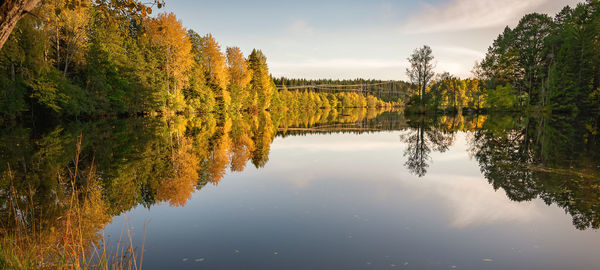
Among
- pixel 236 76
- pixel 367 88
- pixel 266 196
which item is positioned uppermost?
pixel 367 88

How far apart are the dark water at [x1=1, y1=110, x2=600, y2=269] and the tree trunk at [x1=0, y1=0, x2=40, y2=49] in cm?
188

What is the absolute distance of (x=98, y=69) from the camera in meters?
28.5

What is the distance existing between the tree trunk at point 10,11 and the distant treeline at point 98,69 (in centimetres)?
1421

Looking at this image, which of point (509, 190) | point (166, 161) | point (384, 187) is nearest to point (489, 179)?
point (509, 190)

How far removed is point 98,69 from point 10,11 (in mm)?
30182

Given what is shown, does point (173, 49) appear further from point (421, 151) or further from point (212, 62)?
point (421, 151)

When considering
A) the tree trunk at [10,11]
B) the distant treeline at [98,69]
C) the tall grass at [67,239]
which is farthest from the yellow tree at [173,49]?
the tree trunk at [10,11]

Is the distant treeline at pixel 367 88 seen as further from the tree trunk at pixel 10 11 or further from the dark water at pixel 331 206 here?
the tree trunk at pixel 10 11

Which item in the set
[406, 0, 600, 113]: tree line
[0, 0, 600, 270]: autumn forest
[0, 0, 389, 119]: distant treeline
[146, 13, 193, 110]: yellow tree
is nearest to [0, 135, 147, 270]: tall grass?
[0, 0, 600, 270]: autumn forest

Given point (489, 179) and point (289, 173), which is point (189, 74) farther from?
point (489, 179)

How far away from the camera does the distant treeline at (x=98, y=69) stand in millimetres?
22125

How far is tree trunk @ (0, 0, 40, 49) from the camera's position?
3.30 metres

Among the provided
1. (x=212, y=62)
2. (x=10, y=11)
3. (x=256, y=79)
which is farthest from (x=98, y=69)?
(x=256, y=79)

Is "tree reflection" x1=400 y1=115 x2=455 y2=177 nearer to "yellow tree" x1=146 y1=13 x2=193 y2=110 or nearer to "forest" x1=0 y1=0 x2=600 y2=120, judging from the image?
"forest" x1=0 y1=0 x2=600 y2=120
